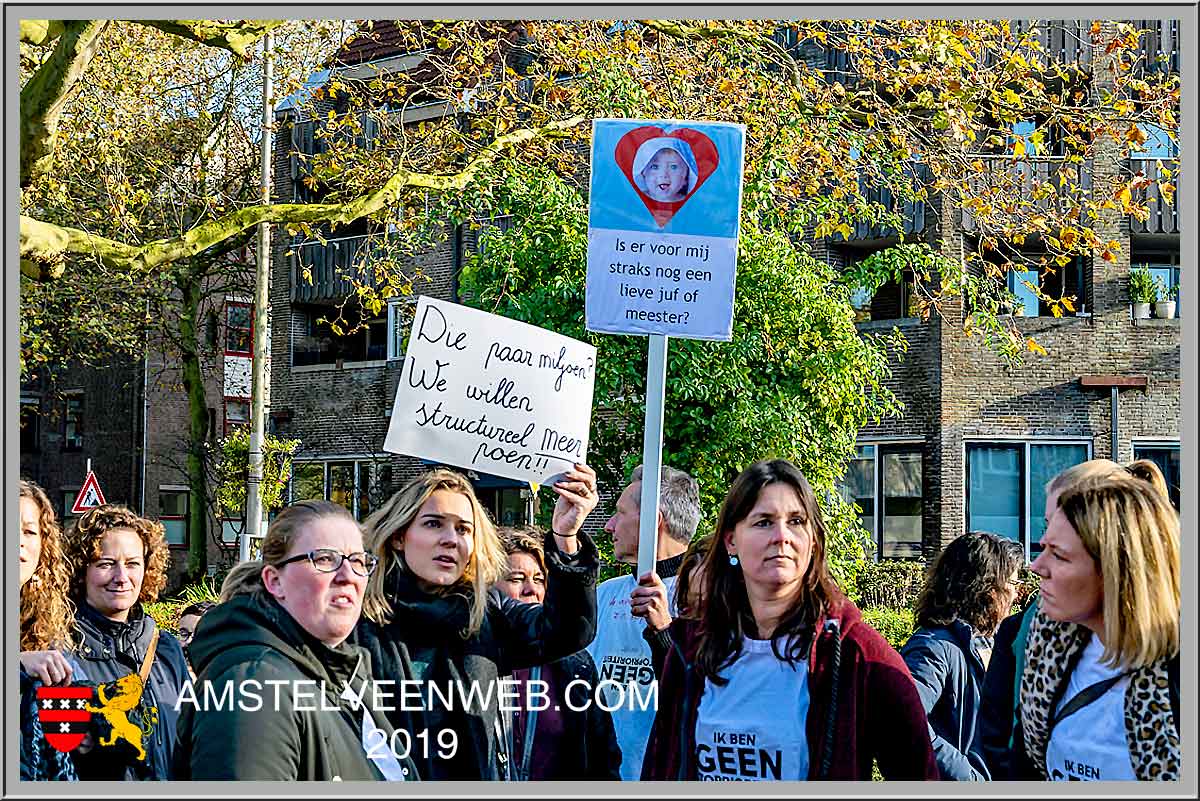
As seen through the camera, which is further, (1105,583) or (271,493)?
(271,493)

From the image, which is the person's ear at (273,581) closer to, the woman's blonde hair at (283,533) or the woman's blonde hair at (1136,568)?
the woman's blonde hair at (283,533)

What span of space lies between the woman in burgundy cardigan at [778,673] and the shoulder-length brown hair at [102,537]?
2239 mm

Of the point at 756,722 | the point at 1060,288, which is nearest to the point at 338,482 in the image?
the point at 1060,288

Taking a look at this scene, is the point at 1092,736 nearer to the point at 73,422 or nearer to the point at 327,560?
the point at 327,560

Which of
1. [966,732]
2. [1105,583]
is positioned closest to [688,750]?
[1105,583]

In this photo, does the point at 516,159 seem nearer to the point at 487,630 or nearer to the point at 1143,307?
the point at 487,630

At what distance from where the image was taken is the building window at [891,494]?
23.0m

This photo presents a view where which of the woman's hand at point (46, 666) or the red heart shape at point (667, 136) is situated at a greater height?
the red heart shape at point (667, 136)

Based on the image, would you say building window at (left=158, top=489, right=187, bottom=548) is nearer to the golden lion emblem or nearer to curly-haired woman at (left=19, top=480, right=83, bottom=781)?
the golden lion emblem

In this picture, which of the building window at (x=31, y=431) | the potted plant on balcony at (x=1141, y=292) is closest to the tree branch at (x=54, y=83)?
the potted plant on balcony at (x=1141, y=292)

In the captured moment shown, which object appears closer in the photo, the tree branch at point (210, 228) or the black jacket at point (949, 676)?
the black jacket at point (949, 676)

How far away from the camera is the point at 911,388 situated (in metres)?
23.1

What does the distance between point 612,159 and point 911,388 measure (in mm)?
18143

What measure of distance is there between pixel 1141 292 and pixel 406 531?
20.2 metres
